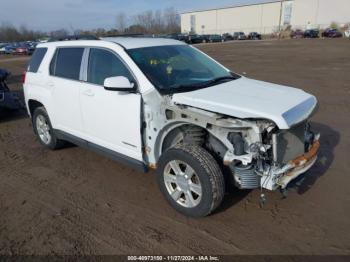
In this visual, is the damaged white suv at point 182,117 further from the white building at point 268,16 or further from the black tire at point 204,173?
the white building at point 268,16

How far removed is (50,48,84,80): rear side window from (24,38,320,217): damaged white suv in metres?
0.02

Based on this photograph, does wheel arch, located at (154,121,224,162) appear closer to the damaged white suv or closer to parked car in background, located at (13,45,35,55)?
the damaged white suv

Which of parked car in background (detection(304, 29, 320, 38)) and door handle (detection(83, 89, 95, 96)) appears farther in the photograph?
parked car in background (detection(304, 29, 320, 38))

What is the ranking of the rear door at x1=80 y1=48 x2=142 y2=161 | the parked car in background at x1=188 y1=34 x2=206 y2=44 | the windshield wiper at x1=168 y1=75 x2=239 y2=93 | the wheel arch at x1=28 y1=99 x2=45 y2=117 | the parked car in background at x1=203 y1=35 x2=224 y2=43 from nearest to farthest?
the windshield wiper at x1=168 y1=75 x2=239 y2=93
the rear door at x1=80 y1=48 x2=142 y2=161
the wheel arch at x1=28 y1=99 x2=45 y2=117
the parked car in background at x1=188 y1=34 x2=206 y2=44
the parked car in background at x1=203 y1=35 x2=224 y2=43

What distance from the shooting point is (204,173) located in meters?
3.20

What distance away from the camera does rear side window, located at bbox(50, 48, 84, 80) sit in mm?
4611

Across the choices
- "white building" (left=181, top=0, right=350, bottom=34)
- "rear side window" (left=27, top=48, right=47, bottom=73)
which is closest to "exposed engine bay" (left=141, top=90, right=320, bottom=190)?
"rear side window" (left=27, top=48, right=47, bottom=73)

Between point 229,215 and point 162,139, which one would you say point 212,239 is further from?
point 162,139

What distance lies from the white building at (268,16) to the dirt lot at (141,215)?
79.6 m

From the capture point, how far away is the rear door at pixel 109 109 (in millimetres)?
3832

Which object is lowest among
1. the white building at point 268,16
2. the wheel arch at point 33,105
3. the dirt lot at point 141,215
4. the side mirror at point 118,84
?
the dirt lot at point 141,215

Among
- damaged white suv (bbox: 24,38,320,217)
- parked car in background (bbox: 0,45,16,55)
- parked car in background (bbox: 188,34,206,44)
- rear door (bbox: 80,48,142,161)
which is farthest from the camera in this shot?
parked car in background (bbox: 188,34,206,44)

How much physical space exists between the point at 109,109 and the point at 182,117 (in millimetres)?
1173

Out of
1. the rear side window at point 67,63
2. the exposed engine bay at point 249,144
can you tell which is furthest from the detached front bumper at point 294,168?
the rear side window at point 67,63
